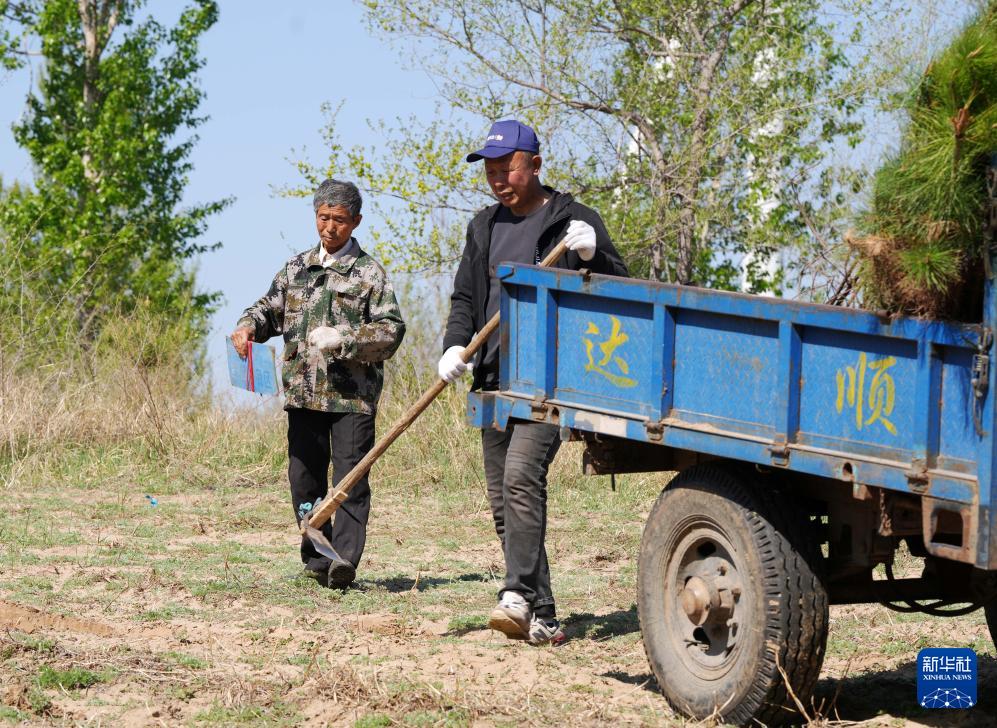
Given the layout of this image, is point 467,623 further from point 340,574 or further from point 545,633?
point 340,574

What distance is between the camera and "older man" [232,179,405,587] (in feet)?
23.8

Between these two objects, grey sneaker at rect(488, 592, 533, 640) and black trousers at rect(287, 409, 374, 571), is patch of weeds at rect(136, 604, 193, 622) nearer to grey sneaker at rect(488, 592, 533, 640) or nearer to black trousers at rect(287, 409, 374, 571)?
black trousers at rect(287, 409, 374, 571)

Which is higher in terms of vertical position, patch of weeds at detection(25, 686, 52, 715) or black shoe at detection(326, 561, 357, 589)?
black shoe at detection(326, 561, 357, 589)

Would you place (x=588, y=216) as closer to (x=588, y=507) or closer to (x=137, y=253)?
(x=588, y=507)

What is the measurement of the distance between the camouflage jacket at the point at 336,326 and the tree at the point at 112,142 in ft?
65.7

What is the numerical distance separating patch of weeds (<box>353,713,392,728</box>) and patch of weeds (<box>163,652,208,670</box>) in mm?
985

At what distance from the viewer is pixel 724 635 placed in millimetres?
4949

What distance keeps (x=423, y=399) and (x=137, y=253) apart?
22.8m

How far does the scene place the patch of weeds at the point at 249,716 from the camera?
4881mm

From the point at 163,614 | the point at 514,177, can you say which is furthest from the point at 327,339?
the point at 163,614

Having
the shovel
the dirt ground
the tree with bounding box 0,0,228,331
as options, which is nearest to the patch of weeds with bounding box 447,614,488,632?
the dirt ground

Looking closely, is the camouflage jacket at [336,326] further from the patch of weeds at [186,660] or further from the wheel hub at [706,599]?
the wheel hub at [706,599]

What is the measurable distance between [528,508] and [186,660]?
4.78 ft

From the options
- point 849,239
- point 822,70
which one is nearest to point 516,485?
point 849,239
